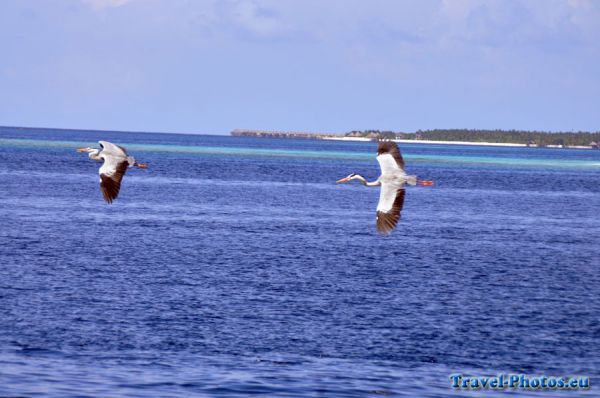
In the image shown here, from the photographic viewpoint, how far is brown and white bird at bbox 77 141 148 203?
23766 millimetres

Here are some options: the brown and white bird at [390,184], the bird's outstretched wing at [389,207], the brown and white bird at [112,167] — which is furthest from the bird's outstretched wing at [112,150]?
the bird's outstretched wing at [389,207]

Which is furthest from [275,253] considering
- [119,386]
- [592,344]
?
[119,386]

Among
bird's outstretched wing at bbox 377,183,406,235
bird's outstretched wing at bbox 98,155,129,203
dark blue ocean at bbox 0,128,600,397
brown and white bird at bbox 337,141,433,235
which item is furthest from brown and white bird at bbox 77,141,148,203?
dark blue ocean at bbox 0,128,600,397

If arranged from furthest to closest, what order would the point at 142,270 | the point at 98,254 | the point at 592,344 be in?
the point at 98,254
the point at 142,270
the point at 592,344

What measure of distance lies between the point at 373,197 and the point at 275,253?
50234 mm

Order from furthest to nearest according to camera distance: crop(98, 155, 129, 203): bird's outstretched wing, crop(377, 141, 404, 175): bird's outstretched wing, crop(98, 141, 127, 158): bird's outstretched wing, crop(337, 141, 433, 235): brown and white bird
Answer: crop(98, 141, 127, 158): bird's outstretched wing < crop(377, 141, 404, 175): bird's outstretched wing < crop(98, 155, 129, 203): bird's outstretched wing < crop(337, 141, 433, 235): brown and white bird

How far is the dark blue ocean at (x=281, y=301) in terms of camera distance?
100.0 feet

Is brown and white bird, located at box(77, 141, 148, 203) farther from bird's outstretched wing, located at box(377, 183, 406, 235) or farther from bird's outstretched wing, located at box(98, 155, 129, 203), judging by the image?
bird's outstretched wing, located at box(377, 183, 406, 235)

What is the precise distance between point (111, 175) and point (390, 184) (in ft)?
20.6

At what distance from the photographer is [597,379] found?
31.6m

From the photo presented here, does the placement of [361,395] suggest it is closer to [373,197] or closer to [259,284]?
[259,284]

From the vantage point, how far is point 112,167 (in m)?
24.8

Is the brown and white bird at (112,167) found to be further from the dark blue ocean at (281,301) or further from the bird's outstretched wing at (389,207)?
the dark blue ocean at (281,301)

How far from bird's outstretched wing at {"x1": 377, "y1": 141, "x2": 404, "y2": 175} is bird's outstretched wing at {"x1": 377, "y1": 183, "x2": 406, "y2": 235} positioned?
0.42 meters
